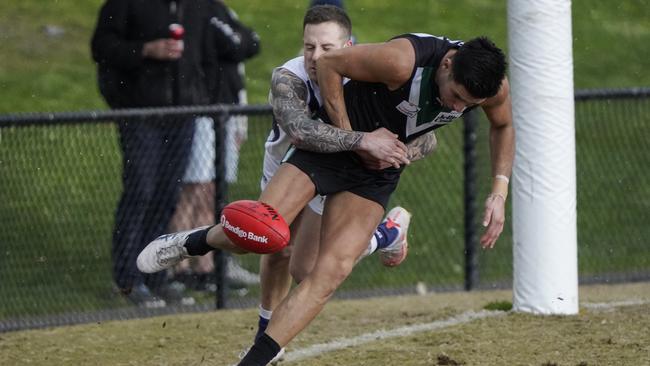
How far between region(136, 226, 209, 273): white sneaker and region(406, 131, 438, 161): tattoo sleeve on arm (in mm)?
1229

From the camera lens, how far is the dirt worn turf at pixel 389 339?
7.71m

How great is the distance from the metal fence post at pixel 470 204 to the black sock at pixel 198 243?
134 inches

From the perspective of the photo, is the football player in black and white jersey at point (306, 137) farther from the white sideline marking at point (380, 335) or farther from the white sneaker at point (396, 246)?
the white sneaker at point (396, 246)

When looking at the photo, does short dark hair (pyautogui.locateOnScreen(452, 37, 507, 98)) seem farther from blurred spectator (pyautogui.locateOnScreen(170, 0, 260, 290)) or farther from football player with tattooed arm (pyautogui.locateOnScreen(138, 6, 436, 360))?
blurred spectator (pyautogui.locateOnScreen(170, 0, 260, 290))

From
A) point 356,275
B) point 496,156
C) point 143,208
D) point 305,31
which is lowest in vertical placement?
point 356,275

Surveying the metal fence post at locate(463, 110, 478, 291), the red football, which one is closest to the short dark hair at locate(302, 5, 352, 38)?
the red football

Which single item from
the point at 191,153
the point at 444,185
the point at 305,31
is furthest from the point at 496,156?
the point at 444,185

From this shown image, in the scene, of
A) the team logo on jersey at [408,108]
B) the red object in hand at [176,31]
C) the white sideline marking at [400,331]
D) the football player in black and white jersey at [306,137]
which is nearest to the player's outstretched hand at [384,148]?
the football player in black and white jersey at [306,137]

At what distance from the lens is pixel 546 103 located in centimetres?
855

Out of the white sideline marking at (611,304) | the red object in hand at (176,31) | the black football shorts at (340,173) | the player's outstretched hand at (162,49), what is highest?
the red object in hand at (176,31)

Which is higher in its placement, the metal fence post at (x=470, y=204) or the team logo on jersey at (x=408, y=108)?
the team logo on jersey at (x=408, y=108)

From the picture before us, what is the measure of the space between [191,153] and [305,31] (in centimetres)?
259

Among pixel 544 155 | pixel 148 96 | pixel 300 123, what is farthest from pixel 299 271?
pixel 148 96

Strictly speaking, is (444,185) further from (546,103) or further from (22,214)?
(22,214)
